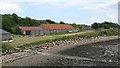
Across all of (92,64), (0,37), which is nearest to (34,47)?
(0,37)

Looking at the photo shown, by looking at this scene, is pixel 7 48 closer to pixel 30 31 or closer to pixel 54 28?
pixel 30 31

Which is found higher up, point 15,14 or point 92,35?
point 15,14

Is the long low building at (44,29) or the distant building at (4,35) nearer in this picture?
the distant building at (4,35)

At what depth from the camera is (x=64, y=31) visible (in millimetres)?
88125

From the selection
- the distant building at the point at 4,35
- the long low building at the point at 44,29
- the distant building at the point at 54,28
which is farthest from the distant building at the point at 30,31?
the distant building at the point at 4,35

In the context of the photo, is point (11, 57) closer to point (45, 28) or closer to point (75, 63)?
point (75, 63)

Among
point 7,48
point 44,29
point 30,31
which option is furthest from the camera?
point 44,29

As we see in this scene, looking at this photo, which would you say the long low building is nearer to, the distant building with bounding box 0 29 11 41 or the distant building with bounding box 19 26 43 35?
the distant building with bounding box 19 26 43 35

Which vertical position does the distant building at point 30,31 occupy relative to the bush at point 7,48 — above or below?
below

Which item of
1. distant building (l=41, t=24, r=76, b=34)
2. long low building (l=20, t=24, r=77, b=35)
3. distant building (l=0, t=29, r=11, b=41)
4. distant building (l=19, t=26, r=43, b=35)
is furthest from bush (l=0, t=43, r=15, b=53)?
distant building (l=41, t=24, r=76, b=34)

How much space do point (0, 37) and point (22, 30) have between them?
20282 mm

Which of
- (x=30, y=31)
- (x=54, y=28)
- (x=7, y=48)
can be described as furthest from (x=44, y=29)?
(x=7, y=48)

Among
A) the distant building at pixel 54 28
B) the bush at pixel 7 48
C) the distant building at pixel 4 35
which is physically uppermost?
the distant building at pixel 4 35

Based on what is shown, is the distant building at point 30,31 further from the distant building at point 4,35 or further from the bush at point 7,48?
the bush at point 7,48
